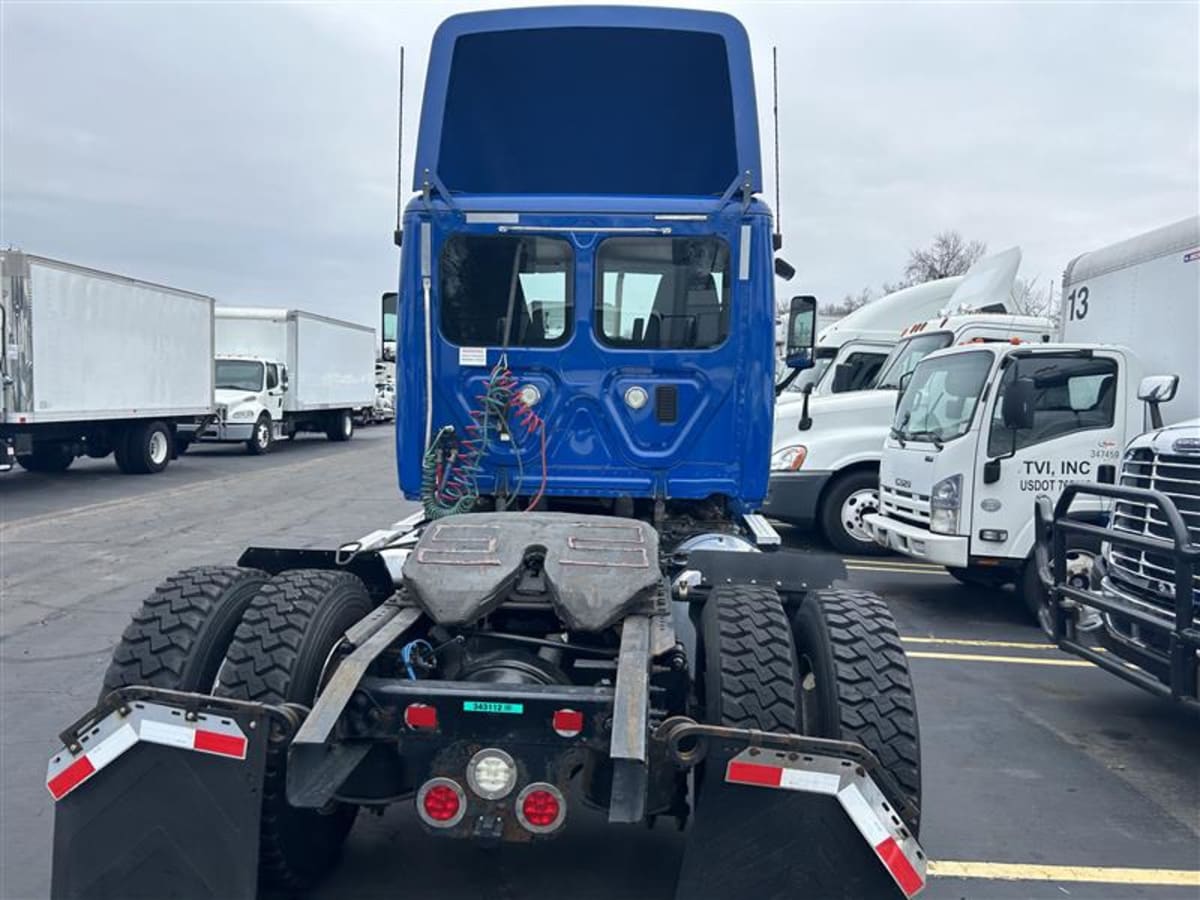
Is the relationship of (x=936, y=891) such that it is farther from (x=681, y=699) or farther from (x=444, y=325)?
(x=444, y=325)

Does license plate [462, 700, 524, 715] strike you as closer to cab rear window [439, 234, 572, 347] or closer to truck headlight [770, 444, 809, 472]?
cab rear window [439, 234, 572, 347]

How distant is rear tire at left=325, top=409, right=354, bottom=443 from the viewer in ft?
93.6

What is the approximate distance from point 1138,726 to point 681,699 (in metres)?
3.83

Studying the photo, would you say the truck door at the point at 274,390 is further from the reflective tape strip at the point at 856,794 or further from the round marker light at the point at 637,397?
the reflective tape strip at the point at 856,794

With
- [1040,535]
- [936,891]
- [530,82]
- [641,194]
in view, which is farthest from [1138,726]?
[530,82]

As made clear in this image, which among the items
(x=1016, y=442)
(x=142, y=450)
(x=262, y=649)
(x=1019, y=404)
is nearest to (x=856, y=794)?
(x=262, y=649)

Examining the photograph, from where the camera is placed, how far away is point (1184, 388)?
673cm

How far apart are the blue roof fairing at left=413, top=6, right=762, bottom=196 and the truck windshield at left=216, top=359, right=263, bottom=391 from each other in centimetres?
1874

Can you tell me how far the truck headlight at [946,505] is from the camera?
25.3 feet

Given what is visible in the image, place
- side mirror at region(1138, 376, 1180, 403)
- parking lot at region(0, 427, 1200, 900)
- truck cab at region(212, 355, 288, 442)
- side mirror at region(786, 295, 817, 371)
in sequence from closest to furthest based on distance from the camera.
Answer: parking lot at region(0, 427, 1200, 900) < side mirror at region(786, 295, 817, 371) < side mirror at region(1138, 376, 1180, 403) < truck cab at region(212, 355, 288, 442)

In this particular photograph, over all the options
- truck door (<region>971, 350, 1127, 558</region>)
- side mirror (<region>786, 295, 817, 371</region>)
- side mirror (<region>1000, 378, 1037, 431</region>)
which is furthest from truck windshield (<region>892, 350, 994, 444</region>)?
side mirror (<region>786, 295, 817, 371</region>)

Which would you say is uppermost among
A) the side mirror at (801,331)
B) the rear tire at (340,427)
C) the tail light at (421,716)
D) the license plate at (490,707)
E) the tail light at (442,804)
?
the side mirror at (801,331)

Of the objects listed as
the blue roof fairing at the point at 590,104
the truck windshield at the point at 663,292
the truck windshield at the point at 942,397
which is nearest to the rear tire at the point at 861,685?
the truck windshield at the point at 663,292

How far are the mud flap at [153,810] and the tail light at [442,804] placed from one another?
488 millimetres
